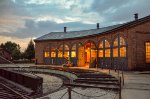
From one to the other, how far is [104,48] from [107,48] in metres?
0.80

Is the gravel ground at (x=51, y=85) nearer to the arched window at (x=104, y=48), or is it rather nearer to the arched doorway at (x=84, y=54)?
the arched window at (x=104, y=48)

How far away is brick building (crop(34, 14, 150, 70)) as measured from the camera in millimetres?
23094

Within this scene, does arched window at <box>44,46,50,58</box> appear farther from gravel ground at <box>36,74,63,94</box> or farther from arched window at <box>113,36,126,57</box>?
gravel ground at <box>36,74,63,94</box>

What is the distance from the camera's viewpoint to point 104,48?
2906 centimetres

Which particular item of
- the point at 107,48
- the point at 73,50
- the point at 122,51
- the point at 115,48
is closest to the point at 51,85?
the point at 122,51

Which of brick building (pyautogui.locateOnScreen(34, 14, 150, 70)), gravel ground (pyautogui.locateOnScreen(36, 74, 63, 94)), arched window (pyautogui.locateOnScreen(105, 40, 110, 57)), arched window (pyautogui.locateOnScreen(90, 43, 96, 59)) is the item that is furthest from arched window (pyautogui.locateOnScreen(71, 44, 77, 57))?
gravel ground (pyautogui.locateOnScreen(36, 74, 63, 94))

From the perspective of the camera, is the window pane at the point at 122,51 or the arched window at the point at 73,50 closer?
the window pane at the point at 122,51

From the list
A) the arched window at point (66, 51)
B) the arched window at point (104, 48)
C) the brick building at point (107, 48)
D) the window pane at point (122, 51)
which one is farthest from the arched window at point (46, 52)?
the window pane at point (122, 51)

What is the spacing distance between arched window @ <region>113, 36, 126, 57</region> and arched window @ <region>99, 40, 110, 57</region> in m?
1.82

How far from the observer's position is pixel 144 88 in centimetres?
1283

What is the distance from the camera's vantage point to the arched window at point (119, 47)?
24375 mm

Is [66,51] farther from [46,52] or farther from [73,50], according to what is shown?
[46,52]

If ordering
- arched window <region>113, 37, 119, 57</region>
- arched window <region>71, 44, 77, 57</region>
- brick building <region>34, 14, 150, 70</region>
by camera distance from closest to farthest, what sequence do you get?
brick building <region>34, 14, 150, 70</region> < arched window <region>113, 37, 119, 57</region> < arched window <region>71, 44, 77, 57</region>

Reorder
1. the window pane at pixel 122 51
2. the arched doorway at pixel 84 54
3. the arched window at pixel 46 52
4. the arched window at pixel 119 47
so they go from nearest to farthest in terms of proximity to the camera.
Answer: the window pane at pixel 122 51, the arched window at pixel 119 47, the arched doorway at pixel 84 54, the arched window at pixel 46 52
